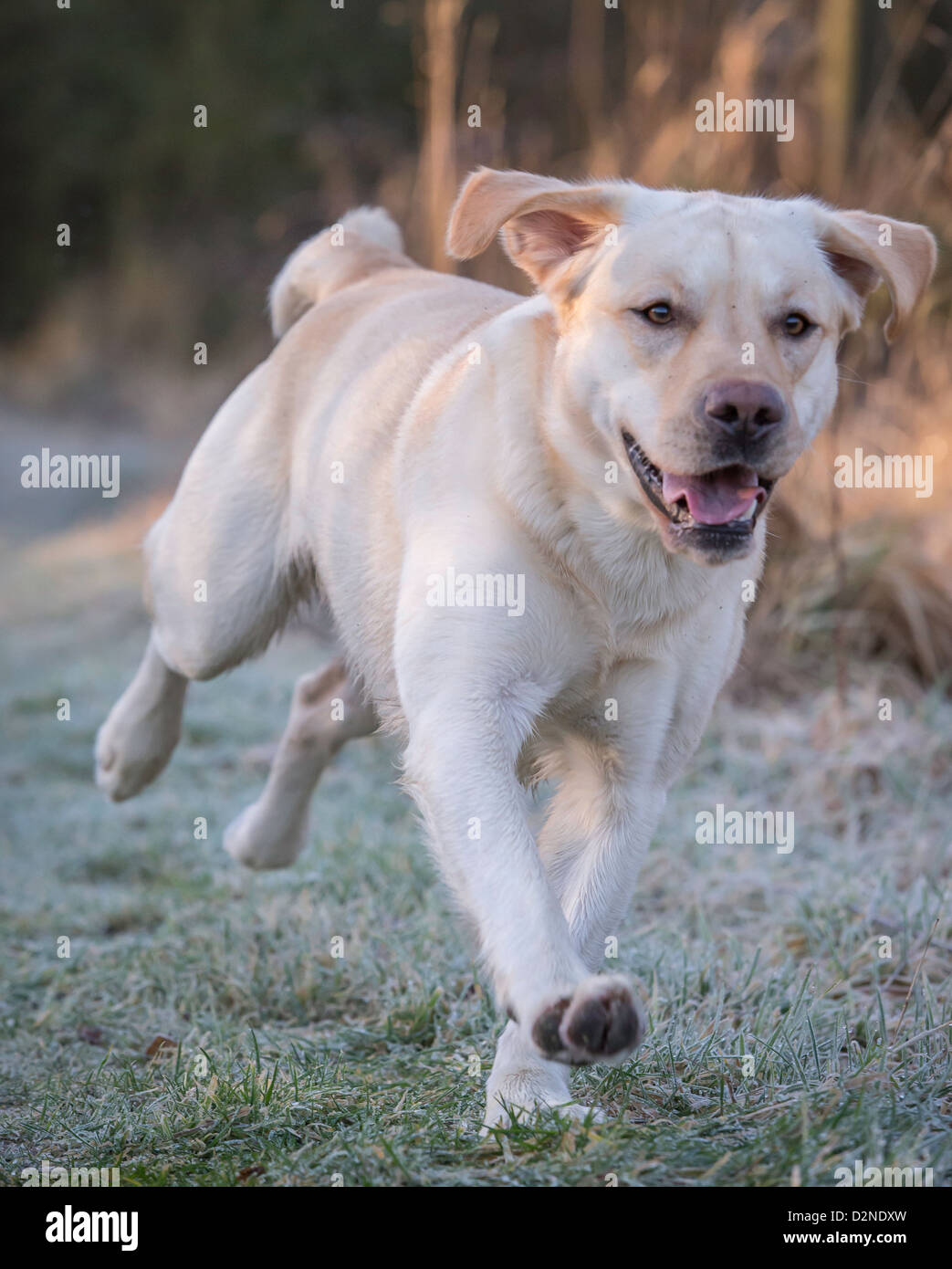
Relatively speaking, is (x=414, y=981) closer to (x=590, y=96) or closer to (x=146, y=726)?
(x=146, y=726)

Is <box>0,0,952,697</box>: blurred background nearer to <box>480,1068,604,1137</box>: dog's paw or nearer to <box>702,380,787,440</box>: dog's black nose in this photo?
<box>702,380,787,440</box>: dog's black nose

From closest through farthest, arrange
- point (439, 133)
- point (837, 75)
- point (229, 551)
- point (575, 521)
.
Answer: point (575, 521) → point (229, 551) → point (439, 133) → point (837, 75)

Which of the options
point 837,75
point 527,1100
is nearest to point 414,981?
point 527,1100

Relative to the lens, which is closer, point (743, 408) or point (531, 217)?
point (743, 408)

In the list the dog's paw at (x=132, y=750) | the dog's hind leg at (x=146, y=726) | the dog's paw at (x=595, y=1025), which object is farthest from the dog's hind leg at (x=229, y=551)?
the dog's paw at (x=595, y=1025)

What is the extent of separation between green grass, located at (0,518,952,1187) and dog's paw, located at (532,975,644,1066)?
0.20 m

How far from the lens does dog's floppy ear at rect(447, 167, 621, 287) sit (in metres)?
2.69

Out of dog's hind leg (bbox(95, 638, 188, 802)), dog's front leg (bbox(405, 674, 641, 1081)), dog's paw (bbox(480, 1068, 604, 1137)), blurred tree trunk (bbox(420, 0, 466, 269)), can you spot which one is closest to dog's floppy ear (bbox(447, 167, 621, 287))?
dog's front leg (bbox(405, 674, 641, 1081))

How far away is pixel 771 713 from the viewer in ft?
18.0

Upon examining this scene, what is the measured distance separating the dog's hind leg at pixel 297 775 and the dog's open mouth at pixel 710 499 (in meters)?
1.65

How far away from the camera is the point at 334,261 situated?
4.08 m

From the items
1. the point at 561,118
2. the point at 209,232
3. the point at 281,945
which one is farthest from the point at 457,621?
the point at 209,232

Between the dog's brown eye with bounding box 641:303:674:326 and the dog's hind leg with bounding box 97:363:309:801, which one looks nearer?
the dog's brown eye with bounding box 641:303:674:326

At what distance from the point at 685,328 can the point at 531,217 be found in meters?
0.46
